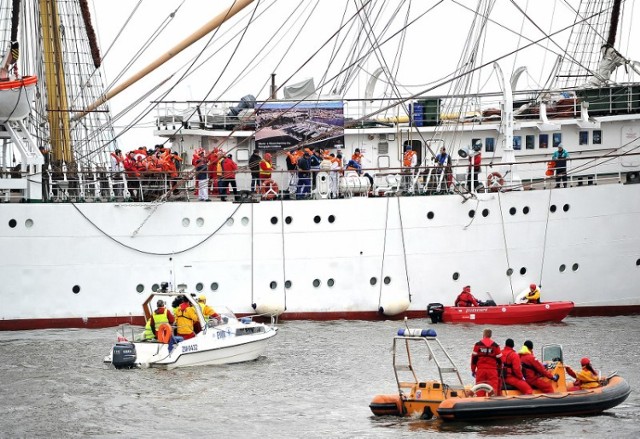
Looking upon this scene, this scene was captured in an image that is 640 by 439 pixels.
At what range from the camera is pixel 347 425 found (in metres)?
28.1

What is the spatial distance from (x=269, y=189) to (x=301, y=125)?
357 centimetres

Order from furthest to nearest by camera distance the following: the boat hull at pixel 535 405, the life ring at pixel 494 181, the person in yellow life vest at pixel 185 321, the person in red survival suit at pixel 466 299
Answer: the life ring at pixel 494 181
the person in red survival suit at pixel 466 299
the person in yellow life vest at pixel 185 321
the boat hull at pixel 535 405

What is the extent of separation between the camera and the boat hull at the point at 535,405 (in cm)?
2755

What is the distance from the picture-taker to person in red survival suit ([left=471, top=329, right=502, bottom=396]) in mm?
27953

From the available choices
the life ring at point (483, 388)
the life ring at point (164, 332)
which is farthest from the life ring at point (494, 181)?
the life ring at point (483, 388)

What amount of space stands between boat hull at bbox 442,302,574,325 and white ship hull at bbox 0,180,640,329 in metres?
1.47

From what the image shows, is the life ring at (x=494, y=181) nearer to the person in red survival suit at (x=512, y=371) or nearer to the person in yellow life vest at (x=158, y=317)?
the person in yellow life vest at (x=158, y=317)

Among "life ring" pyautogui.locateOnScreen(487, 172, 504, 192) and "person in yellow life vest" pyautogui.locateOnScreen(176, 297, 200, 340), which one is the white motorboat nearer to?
"person in yellow life vest" pyautogui.locateOnScreen(176, 297, 200, 340)

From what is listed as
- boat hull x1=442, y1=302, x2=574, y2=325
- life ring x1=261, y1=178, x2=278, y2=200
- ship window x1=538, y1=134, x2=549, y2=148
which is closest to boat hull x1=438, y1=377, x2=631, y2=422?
boat hull x1=442, y1=302, x2=574, y2=325

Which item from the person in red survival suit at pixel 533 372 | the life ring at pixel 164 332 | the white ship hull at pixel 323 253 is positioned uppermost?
the white ship hull at pixel 323 253

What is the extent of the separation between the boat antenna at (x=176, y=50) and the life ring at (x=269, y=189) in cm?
479

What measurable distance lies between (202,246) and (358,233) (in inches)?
180

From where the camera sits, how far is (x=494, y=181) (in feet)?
138

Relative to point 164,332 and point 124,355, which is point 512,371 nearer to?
point 164,332
